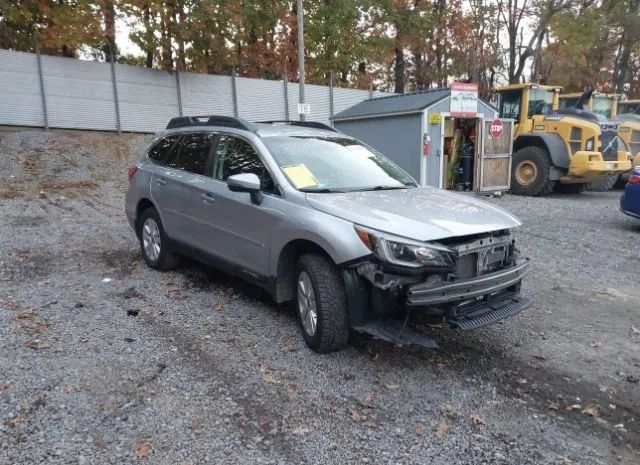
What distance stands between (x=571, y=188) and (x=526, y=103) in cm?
304

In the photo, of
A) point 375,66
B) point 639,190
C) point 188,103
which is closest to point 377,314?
point 639,190

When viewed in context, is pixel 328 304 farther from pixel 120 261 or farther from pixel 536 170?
pixel 536 170

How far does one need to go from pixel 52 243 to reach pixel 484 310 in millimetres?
6182

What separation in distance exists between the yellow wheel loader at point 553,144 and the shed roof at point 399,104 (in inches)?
116

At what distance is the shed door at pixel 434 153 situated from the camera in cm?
1295

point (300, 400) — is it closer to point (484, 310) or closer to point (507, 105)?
point (484, 310)

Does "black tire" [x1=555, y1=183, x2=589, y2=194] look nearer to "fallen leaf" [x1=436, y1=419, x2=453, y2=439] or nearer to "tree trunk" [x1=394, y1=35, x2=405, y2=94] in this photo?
"tree trunk" [x1=394, y1=35, x2=405, y2=94]

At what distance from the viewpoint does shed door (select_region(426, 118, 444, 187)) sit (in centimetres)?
1295

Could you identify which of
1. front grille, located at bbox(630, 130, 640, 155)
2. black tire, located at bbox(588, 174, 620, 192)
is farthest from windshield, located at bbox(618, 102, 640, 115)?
black tire, located at bbox(588, 174, 620, 192)

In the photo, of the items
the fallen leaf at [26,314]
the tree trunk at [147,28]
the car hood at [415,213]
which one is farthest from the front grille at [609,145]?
the fallen leaf at [26,314]

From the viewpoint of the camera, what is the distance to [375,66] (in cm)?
2894

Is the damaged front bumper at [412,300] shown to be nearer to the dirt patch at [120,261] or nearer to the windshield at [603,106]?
the dirt patch at [120,261]

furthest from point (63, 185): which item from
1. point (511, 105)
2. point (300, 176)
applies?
point (511, 105)

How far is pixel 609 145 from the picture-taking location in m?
13.6
